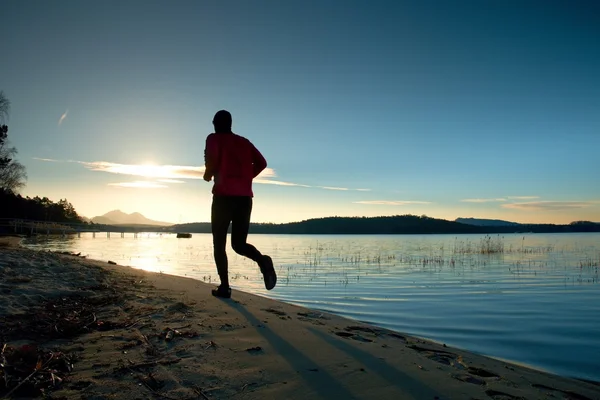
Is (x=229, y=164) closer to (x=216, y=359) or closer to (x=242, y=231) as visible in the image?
(x=242, y=231)

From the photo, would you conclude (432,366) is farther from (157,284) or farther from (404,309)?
(157,284)

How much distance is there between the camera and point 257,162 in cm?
551

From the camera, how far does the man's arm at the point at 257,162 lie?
5.45 metres

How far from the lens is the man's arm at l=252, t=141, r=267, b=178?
5.45m

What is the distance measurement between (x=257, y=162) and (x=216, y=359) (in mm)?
3345

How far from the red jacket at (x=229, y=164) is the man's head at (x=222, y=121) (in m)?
0.20

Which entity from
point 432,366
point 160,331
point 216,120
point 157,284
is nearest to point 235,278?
point 157,284

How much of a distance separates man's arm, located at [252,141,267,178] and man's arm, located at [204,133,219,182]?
0.61 metres

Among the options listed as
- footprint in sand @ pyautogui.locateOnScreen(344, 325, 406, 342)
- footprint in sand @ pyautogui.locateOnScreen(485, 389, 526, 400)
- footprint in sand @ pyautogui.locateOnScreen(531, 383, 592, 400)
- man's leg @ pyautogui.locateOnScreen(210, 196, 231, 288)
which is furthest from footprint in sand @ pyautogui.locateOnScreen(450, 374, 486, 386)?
man's leg @ pyautogui.locateOnScreen(210, 196, 231, 288)

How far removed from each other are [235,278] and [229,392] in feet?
30.7

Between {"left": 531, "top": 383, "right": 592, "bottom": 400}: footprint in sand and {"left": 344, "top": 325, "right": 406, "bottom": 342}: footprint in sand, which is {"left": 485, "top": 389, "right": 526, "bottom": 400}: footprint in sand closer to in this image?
{"left": 531, "top": 383, "right": 592, "bottom": 400}: footprint in sand

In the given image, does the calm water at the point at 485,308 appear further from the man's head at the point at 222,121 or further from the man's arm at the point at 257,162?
the man's head at the point at 222,121

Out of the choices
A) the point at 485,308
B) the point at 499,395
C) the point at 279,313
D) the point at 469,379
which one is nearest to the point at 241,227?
the point at 279,313

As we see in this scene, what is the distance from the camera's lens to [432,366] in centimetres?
285
